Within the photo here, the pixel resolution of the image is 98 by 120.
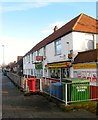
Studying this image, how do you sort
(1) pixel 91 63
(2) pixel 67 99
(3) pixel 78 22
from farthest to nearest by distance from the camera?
(3) pixel 78 22 → (1) pixel 91 63 → (2) pixel 67 99

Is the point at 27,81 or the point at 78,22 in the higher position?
the point at 78,22

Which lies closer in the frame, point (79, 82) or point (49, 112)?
point (49, 112)

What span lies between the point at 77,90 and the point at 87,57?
16.6ft

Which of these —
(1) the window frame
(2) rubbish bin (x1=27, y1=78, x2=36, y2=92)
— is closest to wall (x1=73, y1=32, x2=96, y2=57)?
(1) the window frame

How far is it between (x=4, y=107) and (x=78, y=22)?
1127cm

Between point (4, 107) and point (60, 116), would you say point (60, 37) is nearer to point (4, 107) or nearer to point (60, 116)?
point (4, 107)

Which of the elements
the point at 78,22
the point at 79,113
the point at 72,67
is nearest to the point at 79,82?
the point at 79,113

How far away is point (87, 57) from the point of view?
16.2 meters

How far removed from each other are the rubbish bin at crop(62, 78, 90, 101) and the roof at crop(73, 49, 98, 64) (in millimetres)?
3247

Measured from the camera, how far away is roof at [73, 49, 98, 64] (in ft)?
50.0

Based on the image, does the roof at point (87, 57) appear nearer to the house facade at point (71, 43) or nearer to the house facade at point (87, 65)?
the house facade at point (87, 65)

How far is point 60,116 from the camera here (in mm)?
9570

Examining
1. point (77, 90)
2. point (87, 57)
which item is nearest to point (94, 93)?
point (77, 90)

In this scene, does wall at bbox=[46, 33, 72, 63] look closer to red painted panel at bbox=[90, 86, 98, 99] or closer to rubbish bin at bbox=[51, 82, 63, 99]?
rubbish bin at bbox=[51, 82, 63, 99]
